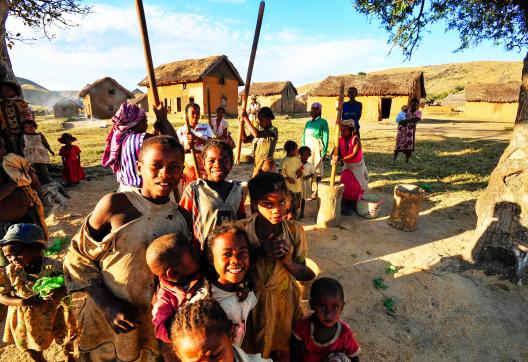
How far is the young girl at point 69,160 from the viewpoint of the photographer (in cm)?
676

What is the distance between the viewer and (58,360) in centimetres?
251

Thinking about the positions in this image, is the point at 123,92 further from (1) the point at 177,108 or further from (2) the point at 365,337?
(2) the point at 365,337

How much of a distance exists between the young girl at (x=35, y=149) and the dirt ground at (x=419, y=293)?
163 centimetres

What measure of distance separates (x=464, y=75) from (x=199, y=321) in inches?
2511

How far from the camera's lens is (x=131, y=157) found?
2.71 meters

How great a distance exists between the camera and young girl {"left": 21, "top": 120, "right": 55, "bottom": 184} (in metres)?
5.86

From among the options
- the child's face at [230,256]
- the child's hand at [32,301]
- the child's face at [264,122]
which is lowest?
the child's hand at [32,301]

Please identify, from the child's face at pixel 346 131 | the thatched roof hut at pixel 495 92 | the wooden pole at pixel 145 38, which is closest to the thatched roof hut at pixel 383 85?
the thatched roof hut at pixel 495 92

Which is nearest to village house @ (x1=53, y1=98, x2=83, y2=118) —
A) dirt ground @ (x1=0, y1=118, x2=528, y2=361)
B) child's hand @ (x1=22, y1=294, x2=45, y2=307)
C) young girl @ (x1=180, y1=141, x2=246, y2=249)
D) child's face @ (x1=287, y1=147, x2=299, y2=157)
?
dirt ground @ (x1=0, y1=118, x2=528, y2=361)

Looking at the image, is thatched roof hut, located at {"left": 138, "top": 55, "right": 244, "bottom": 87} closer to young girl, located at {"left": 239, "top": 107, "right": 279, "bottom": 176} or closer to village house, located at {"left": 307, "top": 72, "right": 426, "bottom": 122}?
village house, located at {"left": 307, "top": 72, "right": 426, "bottom": 122}

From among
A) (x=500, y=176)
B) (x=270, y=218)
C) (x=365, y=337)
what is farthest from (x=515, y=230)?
(x=270, y=218)

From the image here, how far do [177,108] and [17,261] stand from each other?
24.9 metres

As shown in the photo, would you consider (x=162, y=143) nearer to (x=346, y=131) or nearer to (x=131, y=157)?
(x=131, y=157)

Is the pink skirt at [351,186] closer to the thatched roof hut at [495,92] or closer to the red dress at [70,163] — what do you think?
the red dress at [70,163]
